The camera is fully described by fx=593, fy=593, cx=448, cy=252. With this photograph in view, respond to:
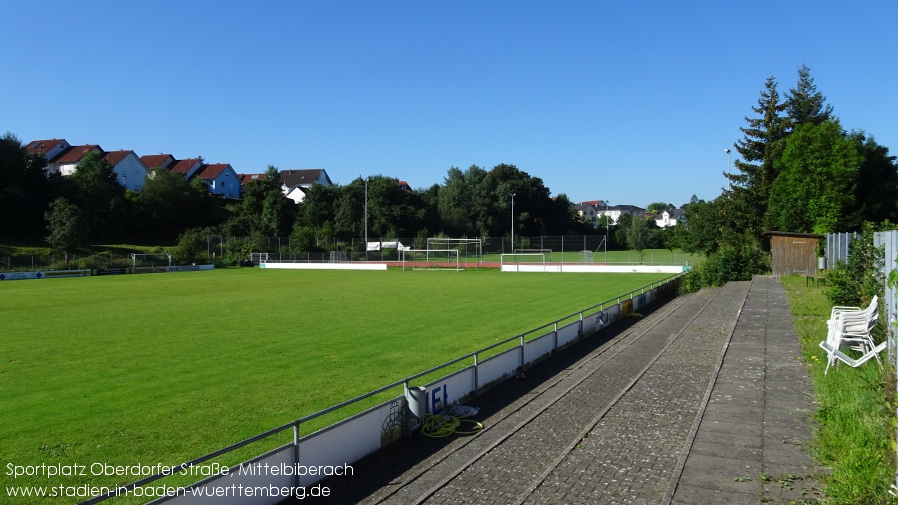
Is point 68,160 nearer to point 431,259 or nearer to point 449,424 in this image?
point 431,259

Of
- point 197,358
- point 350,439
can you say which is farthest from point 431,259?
point 350,439

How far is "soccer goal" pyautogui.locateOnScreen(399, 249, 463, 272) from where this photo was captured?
196 feet

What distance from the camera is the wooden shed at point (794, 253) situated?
30303 mm

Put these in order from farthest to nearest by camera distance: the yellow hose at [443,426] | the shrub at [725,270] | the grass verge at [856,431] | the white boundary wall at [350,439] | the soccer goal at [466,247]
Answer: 1. the soccer goal at [466,247]
2. the shrub at [725,270]
3. the yellow hose at [443,426]
4. the white boundary wall at [350,439]
5. the grass verge at [856,431]

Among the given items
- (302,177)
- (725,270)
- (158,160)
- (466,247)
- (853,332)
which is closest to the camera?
(853,332)

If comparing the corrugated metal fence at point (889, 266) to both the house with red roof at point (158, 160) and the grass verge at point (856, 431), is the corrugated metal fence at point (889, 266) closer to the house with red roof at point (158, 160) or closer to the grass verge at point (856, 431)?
the grass verge at point (856, 431)

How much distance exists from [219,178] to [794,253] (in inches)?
3581

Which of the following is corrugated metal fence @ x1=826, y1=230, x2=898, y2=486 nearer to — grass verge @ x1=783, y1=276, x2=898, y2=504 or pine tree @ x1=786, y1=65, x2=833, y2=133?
grass verge @ x1=783, y1=276, x2=898, y2=504

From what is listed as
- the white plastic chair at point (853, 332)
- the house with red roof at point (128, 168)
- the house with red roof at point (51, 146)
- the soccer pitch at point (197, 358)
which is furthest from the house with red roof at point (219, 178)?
the white plastic chair at point (853, 332)

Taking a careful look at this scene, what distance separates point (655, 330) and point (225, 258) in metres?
58.0

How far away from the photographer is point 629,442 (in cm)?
807

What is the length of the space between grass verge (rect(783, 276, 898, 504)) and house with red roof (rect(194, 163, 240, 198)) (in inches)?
3902

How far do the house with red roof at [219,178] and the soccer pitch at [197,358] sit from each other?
71.9 metres

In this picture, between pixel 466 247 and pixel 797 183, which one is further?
pixel 466 247
